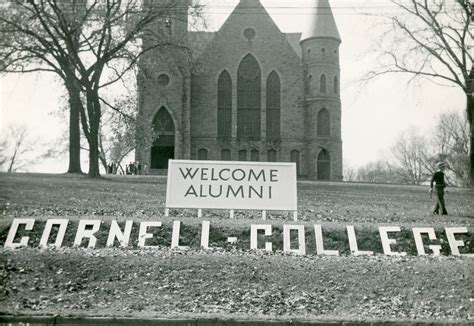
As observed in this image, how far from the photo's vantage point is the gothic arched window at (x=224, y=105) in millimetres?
36125

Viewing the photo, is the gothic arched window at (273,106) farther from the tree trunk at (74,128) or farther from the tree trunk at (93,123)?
the tree trunk at (93,123)

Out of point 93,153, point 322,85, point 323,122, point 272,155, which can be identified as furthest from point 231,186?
point 322,85

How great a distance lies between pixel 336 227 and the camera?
521 inches

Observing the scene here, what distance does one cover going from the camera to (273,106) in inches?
1463

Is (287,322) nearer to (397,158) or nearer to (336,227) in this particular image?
(336,227)

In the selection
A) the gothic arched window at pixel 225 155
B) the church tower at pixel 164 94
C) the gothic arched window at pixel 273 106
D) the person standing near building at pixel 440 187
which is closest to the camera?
the person standing near building at pixel 440 187

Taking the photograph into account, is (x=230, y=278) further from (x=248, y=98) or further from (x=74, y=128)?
(x=248, y=98)

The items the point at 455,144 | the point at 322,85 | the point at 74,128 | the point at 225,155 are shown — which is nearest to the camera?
the point at 74,128

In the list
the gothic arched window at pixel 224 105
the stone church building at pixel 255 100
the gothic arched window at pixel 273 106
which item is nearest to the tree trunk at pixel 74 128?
the stone church building at pixel 255 100

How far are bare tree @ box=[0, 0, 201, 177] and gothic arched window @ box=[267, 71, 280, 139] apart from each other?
13.7 metres

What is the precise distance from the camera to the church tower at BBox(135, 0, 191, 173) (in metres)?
25.1

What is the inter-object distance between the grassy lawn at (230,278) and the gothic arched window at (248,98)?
890 inches

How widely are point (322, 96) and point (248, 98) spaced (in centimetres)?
550

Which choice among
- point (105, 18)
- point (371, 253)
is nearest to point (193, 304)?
point (371, 253)
